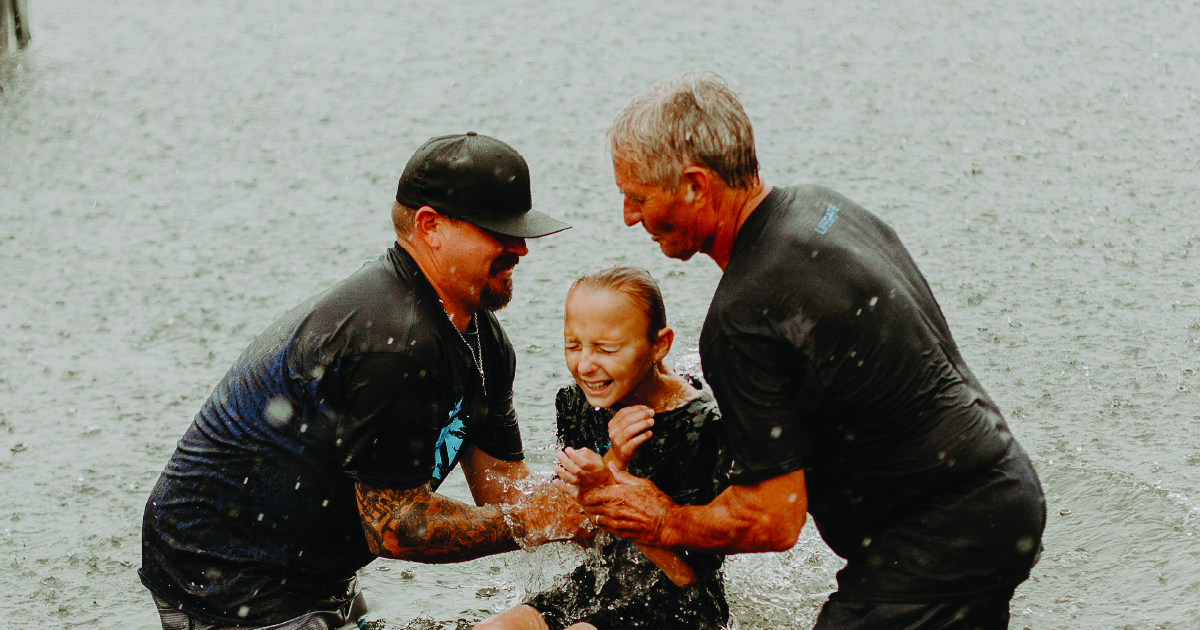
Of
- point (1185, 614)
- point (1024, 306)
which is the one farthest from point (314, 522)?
point (1024, 306)

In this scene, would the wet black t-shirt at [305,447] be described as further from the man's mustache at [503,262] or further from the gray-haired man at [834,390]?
the gray-haired man at [834,390]

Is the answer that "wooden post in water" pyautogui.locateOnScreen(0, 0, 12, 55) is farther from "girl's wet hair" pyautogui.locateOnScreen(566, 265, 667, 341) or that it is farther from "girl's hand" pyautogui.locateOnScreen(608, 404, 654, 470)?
"girl's hand" pyautogui.locateOnScreen(608, 404, 654, 470)

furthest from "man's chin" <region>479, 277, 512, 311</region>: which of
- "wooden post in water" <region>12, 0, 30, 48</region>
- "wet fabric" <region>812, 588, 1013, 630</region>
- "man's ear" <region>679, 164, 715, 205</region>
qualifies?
"wooden post in water" <region>12, 0, 30, 48</region>

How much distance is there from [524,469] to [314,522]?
0.98 metres

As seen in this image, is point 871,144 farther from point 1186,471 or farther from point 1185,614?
point 1185,614

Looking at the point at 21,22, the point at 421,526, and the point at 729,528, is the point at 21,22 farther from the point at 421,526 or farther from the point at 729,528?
the point at 729,528

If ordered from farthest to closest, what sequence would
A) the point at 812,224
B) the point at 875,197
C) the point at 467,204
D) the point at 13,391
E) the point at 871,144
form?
1. the point at 871,144
2. the point at 875,197
3. the point at 13,391
4. the point at 467,204
5. the point at 812,224

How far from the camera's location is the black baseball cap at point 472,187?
3432 millimetres

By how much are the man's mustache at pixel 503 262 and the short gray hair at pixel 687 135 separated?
0.63 meters

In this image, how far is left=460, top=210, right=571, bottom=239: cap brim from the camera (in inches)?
135

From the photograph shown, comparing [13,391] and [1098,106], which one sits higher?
[1098,106]

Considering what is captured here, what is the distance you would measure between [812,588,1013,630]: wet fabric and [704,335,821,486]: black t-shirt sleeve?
49 cm

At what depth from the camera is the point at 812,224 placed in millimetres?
2980

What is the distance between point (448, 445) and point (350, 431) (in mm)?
523
